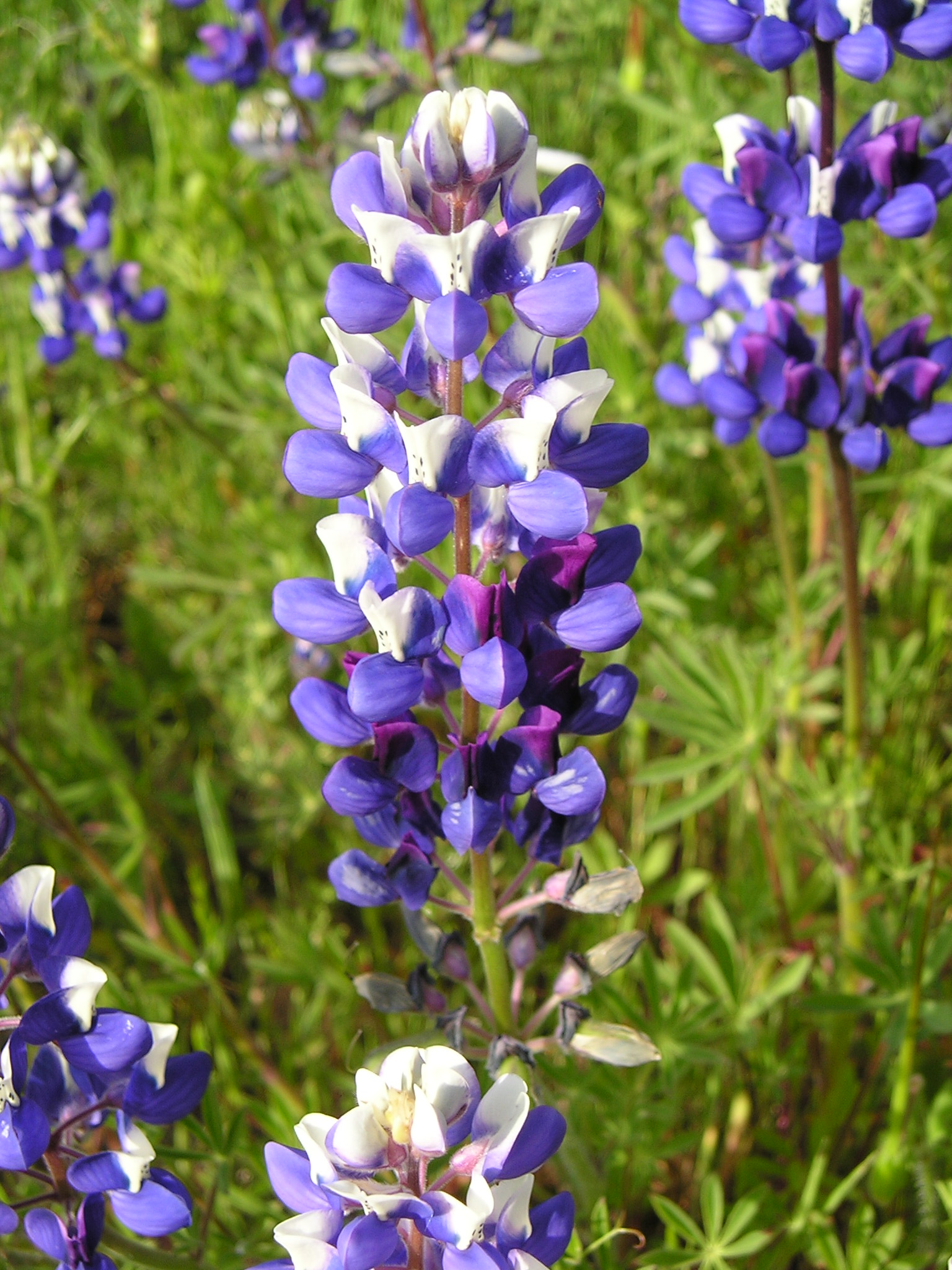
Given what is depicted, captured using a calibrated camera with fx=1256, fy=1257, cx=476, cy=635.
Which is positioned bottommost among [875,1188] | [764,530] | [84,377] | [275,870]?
[275,870]

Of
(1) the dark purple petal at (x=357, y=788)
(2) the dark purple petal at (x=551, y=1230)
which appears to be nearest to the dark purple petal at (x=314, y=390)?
(1) the dark purple petal at (x=357, y=788)

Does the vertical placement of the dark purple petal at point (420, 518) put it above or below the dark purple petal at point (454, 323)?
below

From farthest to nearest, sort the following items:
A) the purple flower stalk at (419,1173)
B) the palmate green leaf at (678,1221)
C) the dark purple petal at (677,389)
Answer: the dark purple petal at (677,389) → the palmate green leaf at (678,1221) → the purple flower stalk at (419,1173)

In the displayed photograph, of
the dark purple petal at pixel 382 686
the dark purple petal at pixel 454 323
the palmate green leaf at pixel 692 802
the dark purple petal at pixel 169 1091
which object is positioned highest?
the dark purple petal at pixel 454 323

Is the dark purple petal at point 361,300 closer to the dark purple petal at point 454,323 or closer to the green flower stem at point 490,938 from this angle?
the dark purple petal at point 454,323

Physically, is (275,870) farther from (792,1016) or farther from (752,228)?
(752,228)

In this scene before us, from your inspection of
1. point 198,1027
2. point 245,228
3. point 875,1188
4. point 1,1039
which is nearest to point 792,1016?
point 875,1188

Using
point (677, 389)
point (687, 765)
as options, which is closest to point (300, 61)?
point (677, 389)
